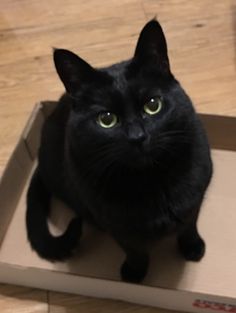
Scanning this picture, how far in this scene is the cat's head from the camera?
28.3 inches

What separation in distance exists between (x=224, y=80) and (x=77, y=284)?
0.81 meters

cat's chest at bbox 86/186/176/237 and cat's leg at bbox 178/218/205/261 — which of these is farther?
cat's leg at bbox 178/218/205/261

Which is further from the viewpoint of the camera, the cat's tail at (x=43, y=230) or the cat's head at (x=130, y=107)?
the cat's tail at (x=43, y=230)

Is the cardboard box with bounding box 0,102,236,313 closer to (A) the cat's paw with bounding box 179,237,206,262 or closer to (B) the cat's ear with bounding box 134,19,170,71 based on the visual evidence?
(A) the cat's paw with bounding box 179,237,206,262

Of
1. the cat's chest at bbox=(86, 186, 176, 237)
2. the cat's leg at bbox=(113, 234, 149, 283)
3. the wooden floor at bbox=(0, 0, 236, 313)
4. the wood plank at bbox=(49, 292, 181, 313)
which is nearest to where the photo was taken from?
the cat's chest at bbox=(86, 186, 176, 237)

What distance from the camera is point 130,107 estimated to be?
723 millimetres

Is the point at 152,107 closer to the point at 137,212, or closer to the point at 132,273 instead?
the point at 137,212

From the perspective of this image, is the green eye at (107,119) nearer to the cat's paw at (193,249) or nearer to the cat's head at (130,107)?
the cat's head at (130,107)

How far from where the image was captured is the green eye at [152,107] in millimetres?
728

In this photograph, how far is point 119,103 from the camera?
727 millimetres

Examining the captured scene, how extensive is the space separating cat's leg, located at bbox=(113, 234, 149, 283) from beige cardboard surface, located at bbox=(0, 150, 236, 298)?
2cm

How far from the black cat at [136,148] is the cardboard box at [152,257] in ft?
0.20

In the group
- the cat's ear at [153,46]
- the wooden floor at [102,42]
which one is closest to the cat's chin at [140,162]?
the cat's ear at [153,46]

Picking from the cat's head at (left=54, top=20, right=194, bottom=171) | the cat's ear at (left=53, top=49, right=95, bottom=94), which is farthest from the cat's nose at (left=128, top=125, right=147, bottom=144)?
the cat's ear at (left=53, top=49, right=95, bottom=94)
